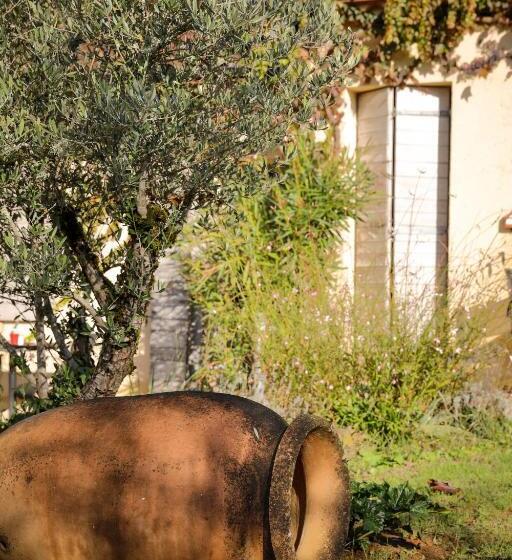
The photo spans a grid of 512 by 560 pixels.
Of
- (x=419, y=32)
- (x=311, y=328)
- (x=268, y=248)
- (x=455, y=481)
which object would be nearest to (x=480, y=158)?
(x=419, y=32)

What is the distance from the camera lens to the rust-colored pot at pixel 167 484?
2832mm

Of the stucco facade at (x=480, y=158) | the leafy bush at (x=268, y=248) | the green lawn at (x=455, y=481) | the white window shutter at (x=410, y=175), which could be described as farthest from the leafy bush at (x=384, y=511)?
the white window shutter at (x=410, y=175)

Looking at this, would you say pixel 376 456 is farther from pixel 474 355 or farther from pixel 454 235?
pixel 454 235

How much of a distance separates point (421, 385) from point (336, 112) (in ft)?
10.3

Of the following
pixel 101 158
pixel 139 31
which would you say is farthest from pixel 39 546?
pixel 139 31

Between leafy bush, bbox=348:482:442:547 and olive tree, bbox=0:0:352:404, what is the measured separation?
53.4 inches

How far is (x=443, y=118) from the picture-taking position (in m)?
8.24

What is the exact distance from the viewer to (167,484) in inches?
114

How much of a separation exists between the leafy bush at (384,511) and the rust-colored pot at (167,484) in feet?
2.82

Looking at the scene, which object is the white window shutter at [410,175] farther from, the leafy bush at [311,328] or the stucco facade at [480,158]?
the leafy bush at [311,328]

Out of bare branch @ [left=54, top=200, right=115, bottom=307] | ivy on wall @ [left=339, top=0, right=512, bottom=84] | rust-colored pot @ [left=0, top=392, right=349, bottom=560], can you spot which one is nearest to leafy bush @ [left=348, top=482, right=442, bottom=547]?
rust-colored pot @ [left=0, top=392, right=349, bottom=560]

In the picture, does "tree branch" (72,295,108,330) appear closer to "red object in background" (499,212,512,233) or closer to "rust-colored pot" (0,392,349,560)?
"rust-colored pot" (0,392,349,560)

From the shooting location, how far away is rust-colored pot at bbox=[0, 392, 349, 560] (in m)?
2.83

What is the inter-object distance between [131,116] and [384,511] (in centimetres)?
239
